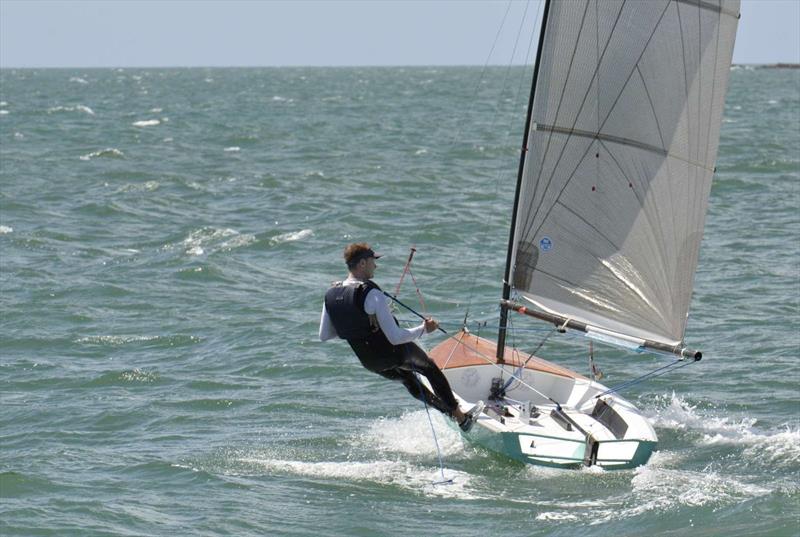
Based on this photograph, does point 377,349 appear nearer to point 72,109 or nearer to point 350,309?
point 350,309

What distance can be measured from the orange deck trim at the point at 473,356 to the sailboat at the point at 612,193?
57cm

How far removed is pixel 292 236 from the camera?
2234 cm

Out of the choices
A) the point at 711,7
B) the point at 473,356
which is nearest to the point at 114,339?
the point at 473,356

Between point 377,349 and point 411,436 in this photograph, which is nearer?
point 377,349

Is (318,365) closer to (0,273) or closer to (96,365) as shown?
(96,365)

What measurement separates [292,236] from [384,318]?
12687 mm

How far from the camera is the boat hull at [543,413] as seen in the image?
10180mm

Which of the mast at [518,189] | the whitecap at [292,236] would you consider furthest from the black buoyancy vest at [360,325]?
the whitecap at [292,236]

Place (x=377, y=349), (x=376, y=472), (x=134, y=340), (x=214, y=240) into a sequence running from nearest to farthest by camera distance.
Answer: (x=377, y=349)
(x=376, y=472)
(x=134, y=340)
(x=214, y=240)

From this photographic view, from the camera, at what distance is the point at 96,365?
46.7ft

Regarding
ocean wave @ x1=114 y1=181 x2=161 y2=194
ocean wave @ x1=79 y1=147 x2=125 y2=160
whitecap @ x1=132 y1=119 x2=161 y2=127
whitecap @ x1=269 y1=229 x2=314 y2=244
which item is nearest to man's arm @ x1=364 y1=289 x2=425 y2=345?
whitecap @ x1=269 y1=229 x2=314 y2=244

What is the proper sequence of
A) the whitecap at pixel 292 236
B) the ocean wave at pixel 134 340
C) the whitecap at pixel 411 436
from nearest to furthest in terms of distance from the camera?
1. the whitecap at pixel 411 436
2. the ocean wave at pixel 134 340
3. the whitecap at pixel 292 236

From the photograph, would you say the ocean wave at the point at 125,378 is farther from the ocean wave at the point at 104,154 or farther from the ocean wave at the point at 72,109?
the ocean wave at the point at 72,109

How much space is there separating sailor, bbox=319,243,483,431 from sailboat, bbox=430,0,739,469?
0.75m
